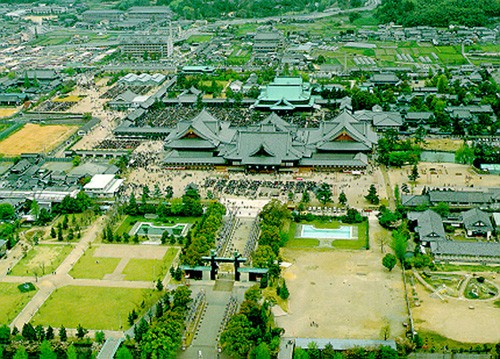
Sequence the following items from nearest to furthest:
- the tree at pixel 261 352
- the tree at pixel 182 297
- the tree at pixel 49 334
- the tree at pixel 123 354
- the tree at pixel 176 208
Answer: the tree at pixel 261 352 < the tree at pixel 123 354 < the tree at pixel 49 334 < the tree at pixel 182 297 < the tree at pixel 176 208

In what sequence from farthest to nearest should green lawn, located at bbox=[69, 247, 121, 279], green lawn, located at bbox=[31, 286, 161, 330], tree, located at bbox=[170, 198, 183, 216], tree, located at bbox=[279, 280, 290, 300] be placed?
tree, located at bbox=[170, 198, 183, 216] → green lawn, located at bbox=[69, 247, 121, 279] → tree, located at bbox=[279, 280, 290, 300] → green lawn, located at bbox=[31, 286, 161, 330]

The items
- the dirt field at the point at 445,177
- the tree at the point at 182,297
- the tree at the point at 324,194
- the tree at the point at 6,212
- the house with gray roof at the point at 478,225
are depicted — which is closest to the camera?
the tree at the point at 182,297

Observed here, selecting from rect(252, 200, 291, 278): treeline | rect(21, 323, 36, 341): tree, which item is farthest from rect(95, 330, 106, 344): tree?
rect(252, 200, 291, 278): treeline

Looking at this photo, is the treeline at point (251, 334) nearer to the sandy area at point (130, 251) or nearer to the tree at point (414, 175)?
the sandy area at point (130, 251)

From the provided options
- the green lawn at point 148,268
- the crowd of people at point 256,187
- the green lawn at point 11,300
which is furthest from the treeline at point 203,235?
the green lawn at point 11,300

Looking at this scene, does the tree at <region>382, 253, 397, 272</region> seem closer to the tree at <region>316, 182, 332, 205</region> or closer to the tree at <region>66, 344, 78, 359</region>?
the tree at <region>316, 182, 332, 205</region>

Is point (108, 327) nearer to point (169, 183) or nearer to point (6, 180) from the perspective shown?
point (169, 183)
